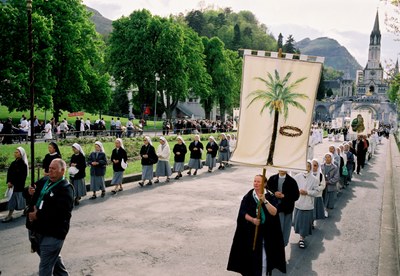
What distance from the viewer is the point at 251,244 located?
6.11 m

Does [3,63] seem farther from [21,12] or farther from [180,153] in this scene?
[180,153]

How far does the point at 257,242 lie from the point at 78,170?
7.36 metres

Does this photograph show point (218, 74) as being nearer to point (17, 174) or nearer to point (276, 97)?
point (17, 174)

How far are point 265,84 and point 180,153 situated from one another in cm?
1213

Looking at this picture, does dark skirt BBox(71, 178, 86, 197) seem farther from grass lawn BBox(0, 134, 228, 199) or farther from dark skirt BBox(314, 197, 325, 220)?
dark skirt BBox(314, 197, 325, 220)

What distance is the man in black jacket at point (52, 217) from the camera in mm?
5531

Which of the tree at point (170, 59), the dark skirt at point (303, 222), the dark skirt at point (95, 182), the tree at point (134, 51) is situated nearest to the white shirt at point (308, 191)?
the dark skirt at point (303, 222)

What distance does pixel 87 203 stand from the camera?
40.3ft

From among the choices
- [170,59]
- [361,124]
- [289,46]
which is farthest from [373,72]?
[361,124]

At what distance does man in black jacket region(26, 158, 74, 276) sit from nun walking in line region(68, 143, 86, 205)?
19.9 feet

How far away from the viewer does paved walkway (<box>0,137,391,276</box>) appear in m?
7.48

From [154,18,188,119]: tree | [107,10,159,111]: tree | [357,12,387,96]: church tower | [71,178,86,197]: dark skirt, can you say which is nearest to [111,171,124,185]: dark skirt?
[71,178,86,197]: dark skirt

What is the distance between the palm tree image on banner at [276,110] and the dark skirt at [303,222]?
3480mm

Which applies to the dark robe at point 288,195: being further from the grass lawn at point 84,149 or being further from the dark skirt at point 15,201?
the grass lawn at point 84,149
